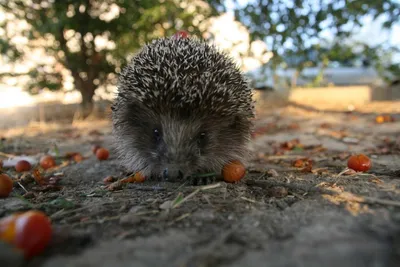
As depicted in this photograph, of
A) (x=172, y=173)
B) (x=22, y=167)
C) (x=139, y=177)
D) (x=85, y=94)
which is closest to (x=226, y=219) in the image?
(x=172, y=173)

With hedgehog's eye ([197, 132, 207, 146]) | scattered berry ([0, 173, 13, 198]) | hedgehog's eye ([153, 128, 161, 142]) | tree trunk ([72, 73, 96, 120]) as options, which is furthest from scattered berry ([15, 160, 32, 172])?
tree trunk ([72, 73, 96, 120])

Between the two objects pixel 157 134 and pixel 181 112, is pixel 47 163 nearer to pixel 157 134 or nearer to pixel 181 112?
pixel 157 134

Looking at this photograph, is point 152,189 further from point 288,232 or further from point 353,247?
point 353,247

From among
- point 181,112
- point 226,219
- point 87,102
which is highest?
point 87,102

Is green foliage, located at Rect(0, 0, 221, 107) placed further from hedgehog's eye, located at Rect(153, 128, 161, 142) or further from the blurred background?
hedgehog's eye, located at Rect(153, 128, 161, 142)

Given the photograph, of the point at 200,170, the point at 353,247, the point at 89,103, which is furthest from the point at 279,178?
the point at 89,103

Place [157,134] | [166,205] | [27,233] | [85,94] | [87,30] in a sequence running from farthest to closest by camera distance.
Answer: [85,94] < [87,30] < [157,134] < [166,205] < [27,233]
